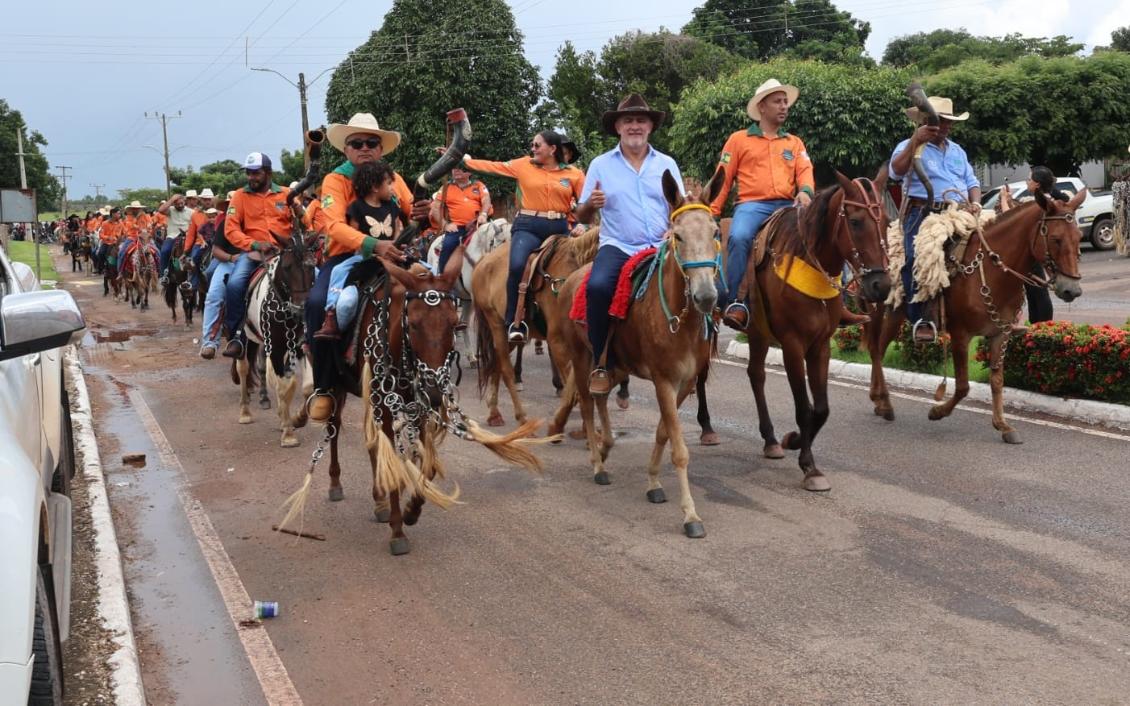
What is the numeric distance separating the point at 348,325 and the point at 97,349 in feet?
44.1

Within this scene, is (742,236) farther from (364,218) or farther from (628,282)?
(364,218)

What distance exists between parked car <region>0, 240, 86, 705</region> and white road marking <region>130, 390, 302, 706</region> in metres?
1.09

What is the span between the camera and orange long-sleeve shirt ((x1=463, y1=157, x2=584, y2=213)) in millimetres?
10781

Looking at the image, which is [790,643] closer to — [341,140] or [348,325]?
[348,325]

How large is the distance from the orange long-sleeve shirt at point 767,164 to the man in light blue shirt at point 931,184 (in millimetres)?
1207

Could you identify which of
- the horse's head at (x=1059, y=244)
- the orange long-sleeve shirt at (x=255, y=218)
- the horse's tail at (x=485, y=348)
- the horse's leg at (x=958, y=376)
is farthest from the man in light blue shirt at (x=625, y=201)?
the orange long-sleeve shirt at (x=255, y=218)

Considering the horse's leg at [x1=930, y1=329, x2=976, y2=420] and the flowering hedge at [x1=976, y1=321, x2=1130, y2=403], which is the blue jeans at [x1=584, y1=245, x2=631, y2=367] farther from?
the flowering hedge at [x1=976, y1=321, x2=1130, y2=403]

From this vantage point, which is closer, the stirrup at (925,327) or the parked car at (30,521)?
the parked car at (30,521)

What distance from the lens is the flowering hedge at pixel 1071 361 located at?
30.6ft

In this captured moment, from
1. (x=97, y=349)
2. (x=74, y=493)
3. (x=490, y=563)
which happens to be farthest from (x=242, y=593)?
(x=97, y=349)

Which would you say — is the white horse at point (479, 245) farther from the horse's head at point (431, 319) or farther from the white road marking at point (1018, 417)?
the horse's head at point (431, 319)

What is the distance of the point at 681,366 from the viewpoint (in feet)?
23.7

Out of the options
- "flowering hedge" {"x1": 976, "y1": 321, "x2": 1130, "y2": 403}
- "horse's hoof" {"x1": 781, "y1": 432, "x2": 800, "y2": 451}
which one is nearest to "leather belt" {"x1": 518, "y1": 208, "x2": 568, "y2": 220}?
"horse's hoof" {"x1": 781, "y1": 432, "x2": 800, "y2": 451}

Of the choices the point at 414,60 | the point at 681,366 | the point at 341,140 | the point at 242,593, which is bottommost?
the point at 242,593
